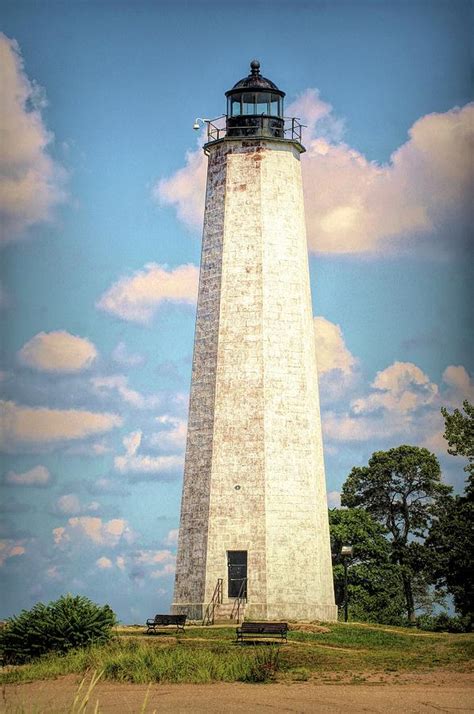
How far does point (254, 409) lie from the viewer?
39.2 metres

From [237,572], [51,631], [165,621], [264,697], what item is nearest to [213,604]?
[237,572]

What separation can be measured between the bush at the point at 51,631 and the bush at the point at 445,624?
1782cm

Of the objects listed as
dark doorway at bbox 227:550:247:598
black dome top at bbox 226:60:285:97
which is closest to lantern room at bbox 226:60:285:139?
black dome top at bbox 226:60:285:97

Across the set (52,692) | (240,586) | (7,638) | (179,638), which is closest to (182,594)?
(240,586)

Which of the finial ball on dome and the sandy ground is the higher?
the finial ball on dome

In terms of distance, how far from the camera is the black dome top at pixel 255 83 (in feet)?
141

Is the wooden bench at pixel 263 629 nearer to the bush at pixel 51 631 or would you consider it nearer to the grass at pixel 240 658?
the grass at pixel 240 658

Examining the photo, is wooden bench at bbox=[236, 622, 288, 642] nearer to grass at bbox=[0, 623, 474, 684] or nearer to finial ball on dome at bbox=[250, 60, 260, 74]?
grass at bbox=[0, 623, 474, 684]

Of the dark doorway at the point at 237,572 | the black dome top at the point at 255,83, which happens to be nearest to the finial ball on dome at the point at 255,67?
the black dome top at the point at 255,83

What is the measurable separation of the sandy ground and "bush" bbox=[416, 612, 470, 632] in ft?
62.3

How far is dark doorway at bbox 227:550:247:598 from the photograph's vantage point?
38.2 metres

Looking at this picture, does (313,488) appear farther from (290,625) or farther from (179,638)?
(179,638)

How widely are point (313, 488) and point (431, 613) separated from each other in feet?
66.7

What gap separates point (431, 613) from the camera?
56781 millimetres
